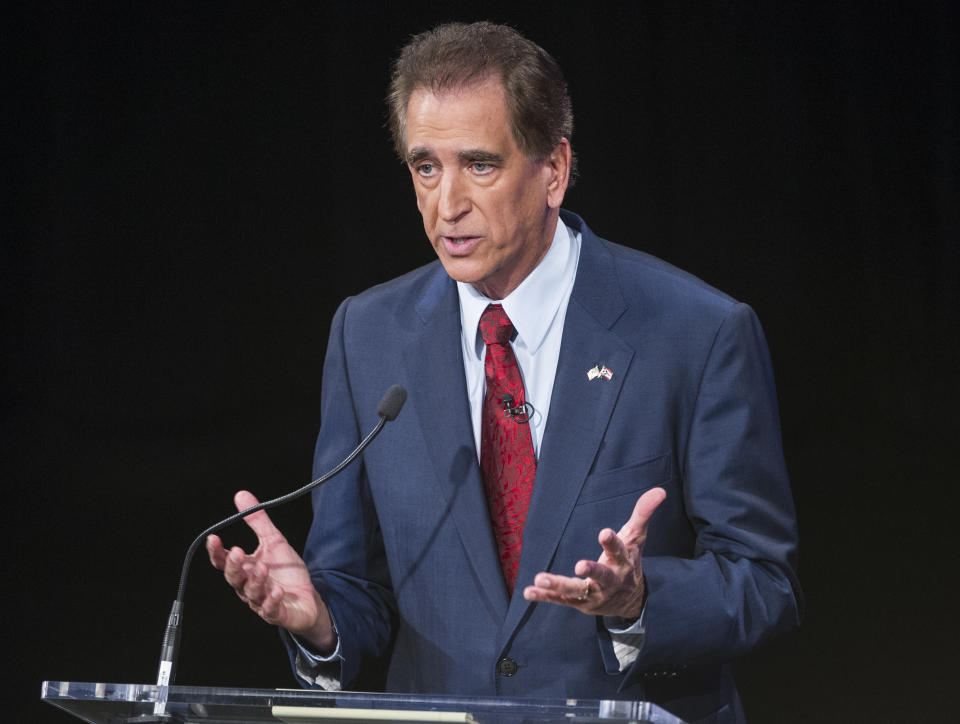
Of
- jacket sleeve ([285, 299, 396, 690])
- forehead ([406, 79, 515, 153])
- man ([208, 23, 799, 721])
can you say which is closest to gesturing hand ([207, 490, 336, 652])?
man ([208, 23, 799, 721])

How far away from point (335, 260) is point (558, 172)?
800 millimetres

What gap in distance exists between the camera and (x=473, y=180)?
2.32 m

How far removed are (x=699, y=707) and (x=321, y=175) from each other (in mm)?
1605

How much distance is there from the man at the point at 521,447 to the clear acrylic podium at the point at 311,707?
15.0 inches

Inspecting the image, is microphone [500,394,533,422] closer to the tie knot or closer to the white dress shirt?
the white dress shirt

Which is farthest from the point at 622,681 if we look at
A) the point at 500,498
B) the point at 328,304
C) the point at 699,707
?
the point at 328,304

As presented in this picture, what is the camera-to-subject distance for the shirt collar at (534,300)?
7.66 ft

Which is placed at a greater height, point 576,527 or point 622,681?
point 576,527

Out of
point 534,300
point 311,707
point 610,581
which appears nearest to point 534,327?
point 534,300

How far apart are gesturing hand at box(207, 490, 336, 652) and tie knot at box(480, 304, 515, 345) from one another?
22.5 inches

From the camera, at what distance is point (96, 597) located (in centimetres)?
315

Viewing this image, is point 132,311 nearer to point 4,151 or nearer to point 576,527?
point 4,151

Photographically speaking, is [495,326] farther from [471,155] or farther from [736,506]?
[736,506]

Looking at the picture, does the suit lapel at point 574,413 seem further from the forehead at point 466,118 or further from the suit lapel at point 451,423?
the forehead at point 466,118
